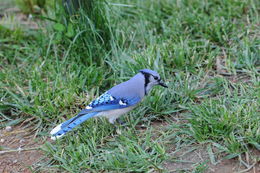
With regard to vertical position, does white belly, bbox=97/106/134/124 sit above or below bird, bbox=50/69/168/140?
below

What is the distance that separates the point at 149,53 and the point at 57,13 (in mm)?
1235

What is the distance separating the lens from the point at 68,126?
376 cm

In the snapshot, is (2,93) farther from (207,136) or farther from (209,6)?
(209,6)

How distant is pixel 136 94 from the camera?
3979mm

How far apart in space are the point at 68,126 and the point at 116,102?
46cm

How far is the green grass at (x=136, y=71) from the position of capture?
357cm

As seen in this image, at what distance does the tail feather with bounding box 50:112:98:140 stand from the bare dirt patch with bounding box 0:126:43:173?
19 centimetres

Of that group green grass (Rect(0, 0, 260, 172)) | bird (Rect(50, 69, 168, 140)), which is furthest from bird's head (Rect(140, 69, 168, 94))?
green grass (Rect(0, 0, 260, 172))

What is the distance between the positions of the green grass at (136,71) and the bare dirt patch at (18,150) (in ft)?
0.35

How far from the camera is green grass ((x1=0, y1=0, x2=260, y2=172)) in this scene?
357cm

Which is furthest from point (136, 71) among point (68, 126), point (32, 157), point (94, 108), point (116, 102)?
point (32, 157)

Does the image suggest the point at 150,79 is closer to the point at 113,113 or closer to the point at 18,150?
the point at 113,113

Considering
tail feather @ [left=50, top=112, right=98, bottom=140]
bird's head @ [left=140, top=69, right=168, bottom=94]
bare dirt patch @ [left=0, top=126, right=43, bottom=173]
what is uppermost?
bird's head @ [left=140, top=69, right=168, bottom=94]

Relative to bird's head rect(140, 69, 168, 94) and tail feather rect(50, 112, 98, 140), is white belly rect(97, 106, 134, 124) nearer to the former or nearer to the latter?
tail feather rect(50, 112, 98, 140)
